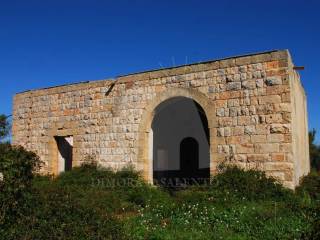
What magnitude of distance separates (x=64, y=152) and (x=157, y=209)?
708 cm

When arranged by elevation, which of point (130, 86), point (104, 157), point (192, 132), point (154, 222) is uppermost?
point (130, 86)

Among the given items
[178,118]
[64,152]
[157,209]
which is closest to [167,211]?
[157,209]

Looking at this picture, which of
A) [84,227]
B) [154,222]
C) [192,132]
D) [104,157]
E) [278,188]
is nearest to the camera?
[84,227]

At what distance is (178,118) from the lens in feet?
50.0

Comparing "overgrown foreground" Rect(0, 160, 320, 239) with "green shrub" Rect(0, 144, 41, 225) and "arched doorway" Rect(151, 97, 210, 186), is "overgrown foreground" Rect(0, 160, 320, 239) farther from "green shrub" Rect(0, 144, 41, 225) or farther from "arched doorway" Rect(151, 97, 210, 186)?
"arched doorway" Rect(151, 97, 210, 186)

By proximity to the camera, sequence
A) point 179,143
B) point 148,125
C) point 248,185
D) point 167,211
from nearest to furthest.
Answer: point 167,211
point 248,185
point 148,125
point 179,143

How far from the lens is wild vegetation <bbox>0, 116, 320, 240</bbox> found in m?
5.50

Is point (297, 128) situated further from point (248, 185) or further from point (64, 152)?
point (64, 152)

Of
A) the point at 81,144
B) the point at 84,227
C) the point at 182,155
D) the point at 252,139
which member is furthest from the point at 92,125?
the point at 84,227

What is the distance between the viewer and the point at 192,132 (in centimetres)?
1502

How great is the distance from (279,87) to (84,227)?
586 cm

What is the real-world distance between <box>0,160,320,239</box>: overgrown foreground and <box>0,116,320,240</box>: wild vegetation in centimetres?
1

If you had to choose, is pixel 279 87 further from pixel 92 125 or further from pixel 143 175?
pixel 92 125

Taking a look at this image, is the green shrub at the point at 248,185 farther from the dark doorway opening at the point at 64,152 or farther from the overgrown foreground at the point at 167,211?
the dark doorway opening at the point at 64,152
